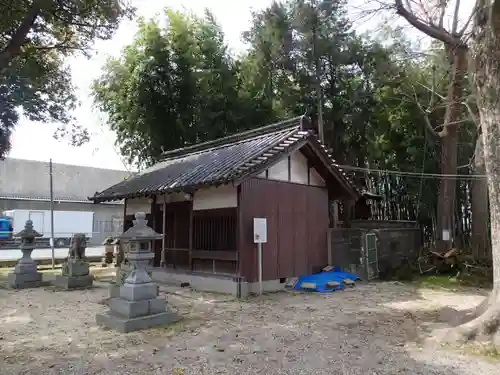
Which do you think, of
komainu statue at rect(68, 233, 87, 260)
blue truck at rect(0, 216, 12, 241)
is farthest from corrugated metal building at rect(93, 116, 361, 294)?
blue truck at rect(0, 216, 12, 241)

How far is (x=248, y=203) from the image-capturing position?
8688 mm

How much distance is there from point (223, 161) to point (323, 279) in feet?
12.7

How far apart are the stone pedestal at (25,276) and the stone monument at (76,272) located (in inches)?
22.9

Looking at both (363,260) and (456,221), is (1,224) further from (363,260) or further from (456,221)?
(456,221)

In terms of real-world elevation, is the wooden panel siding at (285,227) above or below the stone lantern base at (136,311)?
above

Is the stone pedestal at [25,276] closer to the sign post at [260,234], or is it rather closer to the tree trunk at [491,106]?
the sign post at [260,234]

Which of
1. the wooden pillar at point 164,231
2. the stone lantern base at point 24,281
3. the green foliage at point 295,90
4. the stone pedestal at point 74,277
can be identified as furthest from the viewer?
the green foliage at point 295,90

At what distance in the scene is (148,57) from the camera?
14500mm

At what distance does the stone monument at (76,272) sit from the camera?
9.83m

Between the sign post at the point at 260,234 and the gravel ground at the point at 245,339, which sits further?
the sign post at the point at 260,234

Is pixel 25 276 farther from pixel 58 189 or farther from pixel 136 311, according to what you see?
pixel 58 189

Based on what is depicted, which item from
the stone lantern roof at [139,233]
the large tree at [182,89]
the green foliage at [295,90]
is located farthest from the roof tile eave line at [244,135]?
the stone lantern roof at [139,233]

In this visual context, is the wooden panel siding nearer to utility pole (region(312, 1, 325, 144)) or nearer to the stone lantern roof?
the stone lantern roof

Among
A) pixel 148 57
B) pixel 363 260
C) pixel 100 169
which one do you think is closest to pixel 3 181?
pixel 100 169
